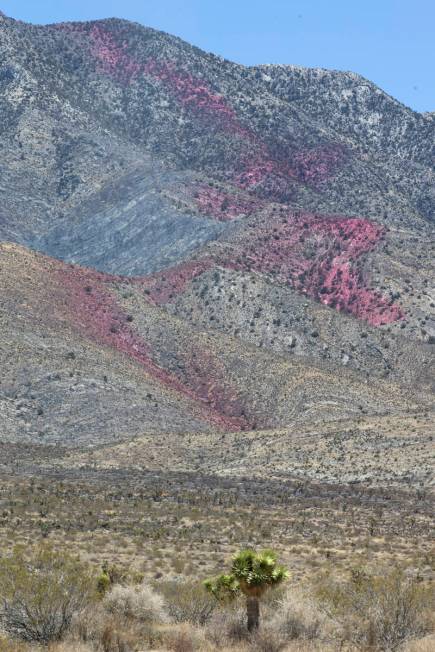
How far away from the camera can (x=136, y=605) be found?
25484 mm

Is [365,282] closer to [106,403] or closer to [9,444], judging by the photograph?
[106,403]

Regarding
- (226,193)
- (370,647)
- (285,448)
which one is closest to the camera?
(370,647)

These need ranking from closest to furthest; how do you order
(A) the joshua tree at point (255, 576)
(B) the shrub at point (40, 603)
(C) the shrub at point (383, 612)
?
(B) the shrub at point (40, 603) → (C) the shrub at point (383, 612) → (A) the joshua tree at point (255, 576)

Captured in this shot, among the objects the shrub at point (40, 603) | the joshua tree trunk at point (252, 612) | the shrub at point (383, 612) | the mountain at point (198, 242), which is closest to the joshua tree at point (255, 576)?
the joshua tree trunk at point (252, 612)

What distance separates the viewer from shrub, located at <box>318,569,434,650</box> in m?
22.6

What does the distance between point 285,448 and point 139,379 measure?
57.0 feet

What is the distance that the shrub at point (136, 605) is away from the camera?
25.2 meters

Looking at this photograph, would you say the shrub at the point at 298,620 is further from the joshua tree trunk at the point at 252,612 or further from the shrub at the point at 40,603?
the shrub at the point at 40,603

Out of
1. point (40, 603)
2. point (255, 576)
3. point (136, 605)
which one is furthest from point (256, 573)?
point (40, 603)

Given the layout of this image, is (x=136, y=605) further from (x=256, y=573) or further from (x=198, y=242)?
(x=198, y=242)

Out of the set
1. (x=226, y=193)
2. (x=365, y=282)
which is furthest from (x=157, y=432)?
(x=226, y=193)

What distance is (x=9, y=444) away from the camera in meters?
64.2

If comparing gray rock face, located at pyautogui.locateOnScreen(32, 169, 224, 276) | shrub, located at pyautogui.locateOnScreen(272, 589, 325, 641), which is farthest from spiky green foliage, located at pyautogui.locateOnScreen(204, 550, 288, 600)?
gray rock face, located at pyautogui.locateOnScreen(32, 169, 224, 276)

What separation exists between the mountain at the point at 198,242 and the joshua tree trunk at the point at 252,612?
42659mm
